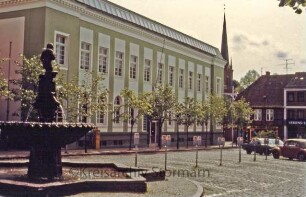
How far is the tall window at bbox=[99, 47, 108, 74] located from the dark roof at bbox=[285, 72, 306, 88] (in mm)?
43837

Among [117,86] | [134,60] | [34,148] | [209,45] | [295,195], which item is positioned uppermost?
Result: [209,45]

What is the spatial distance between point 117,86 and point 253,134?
38.4 m

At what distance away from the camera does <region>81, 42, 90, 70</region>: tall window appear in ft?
114

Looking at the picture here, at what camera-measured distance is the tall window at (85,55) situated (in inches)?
1364

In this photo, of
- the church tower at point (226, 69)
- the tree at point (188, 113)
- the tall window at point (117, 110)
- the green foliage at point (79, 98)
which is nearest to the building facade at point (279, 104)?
the church tower at point (226, 69)

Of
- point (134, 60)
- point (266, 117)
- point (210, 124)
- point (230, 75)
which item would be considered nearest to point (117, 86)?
point (134, 60)

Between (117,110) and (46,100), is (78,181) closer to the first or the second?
(46,100)

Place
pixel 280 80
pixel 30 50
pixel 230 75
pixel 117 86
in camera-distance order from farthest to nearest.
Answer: pixel 230 75, pixel 280 80, pixel 117 86, pixel 30 50

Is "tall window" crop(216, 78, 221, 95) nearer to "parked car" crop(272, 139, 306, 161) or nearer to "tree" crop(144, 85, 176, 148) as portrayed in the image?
"tree" crop(144, 85, 176, 148)

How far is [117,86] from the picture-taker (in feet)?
127

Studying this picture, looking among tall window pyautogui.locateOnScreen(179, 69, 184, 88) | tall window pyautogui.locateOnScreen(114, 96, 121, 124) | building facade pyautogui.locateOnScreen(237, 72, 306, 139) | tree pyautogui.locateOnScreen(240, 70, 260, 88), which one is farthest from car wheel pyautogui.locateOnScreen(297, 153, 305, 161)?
tree pyautogui.locateOnScreen(240, 70, 260, 88)

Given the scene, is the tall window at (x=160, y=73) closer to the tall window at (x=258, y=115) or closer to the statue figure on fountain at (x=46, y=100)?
the statue figure on fountain at (x=46, y=100)

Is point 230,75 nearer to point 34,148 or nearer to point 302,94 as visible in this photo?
point 302,94

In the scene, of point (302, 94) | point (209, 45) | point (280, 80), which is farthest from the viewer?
point (280, 80)
